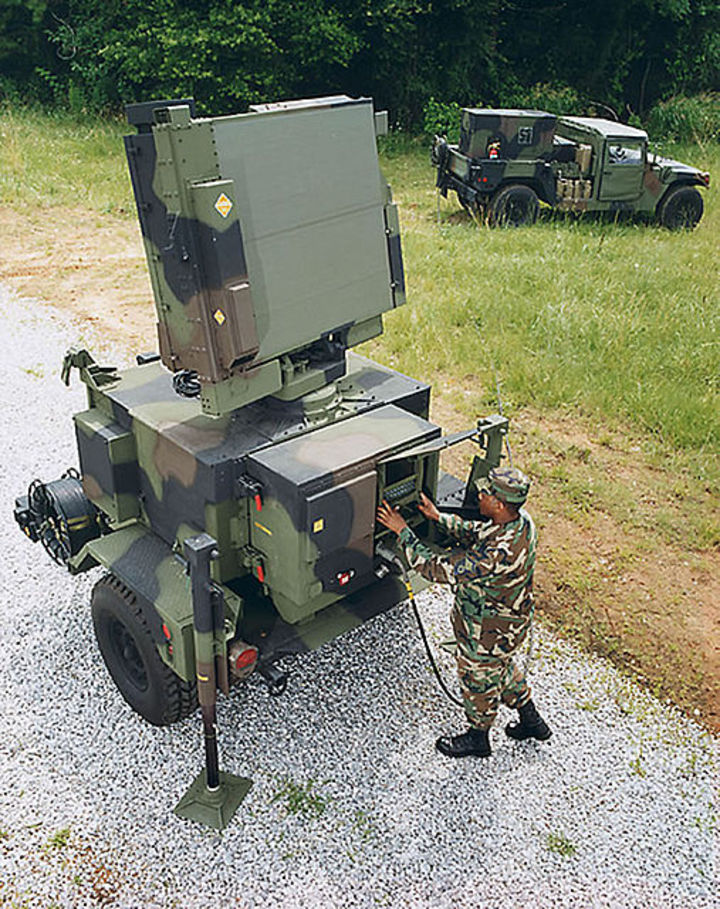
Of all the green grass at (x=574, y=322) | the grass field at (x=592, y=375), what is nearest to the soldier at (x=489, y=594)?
the grass field at (x=592, y=375)

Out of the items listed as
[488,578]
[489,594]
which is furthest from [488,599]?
[488,578]

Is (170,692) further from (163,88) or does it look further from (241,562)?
(163,88)

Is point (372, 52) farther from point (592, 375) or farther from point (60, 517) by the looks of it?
point (60, 517)

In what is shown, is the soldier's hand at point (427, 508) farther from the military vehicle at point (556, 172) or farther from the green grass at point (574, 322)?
the military vehicle at point (556, 172)

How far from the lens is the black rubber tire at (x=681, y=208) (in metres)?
15.3

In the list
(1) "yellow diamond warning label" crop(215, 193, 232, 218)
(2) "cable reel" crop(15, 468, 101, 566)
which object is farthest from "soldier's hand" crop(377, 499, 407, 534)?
(2) "cable reel" crop(15, 468, 101, 566)

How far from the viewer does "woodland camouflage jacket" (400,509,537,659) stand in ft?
14.6

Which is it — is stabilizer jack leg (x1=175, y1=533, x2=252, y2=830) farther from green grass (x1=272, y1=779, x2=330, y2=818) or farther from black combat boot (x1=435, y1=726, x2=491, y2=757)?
black combat boot (x1=435, y1=726, x2=491, y2=757)

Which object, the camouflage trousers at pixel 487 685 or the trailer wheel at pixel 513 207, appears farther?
the trailer wheel at pixel 513 207

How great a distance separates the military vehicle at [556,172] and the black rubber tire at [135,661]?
1172cm

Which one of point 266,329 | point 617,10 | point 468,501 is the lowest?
point 468,501

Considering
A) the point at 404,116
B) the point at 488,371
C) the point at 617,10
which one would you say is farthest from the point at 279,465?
the point at 617,10

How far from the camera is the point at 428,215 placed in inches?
642

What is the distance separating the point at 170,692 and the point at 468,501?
2208mm
